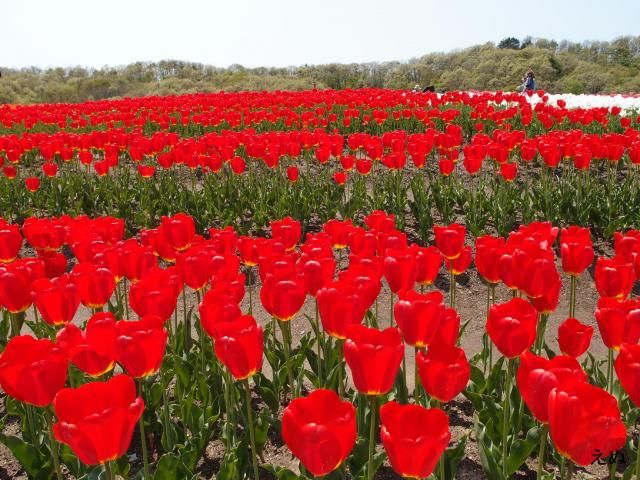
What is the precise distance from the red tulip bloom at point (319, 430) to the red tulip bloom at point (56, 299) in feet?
5.34

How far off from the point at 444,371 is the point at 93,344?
134cm

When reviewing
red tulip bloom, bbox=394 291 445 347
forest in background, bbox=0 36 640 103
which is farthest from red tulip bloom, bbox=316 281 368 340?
forest in background, bbox=0 36 640 103

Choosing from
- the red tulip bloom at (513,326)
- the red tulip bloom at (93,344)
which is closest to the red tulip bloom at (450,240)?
the red tulip bloom at (513,326)

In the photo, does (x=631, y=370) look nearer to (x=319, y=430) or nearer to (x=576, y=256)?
(x=319, y=430)

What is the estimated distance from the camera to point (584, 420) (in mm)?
1539

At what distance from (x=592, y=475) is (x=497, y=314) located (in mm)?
1195

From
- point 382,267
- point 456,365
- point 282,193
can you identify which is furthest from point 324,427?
point 282,193

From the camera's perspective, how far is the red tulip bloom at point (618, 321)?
2270 millimetres

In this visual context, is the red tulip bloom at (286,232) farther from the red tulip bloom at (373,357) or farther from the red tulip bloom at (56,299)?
the red tulip bloom at (373,357)

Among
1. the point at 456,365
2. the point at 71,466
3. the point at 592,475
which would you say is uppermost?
the point at 456,365

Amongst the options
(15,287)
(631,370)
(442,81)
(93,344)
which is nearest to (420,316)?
(631,370)

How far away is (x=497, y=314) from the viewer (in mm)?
2211

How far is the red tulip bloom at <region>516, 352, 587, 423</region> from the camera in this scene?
1699 mm

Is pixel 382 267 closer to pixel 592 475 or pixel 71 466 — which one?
pixel 592 475
